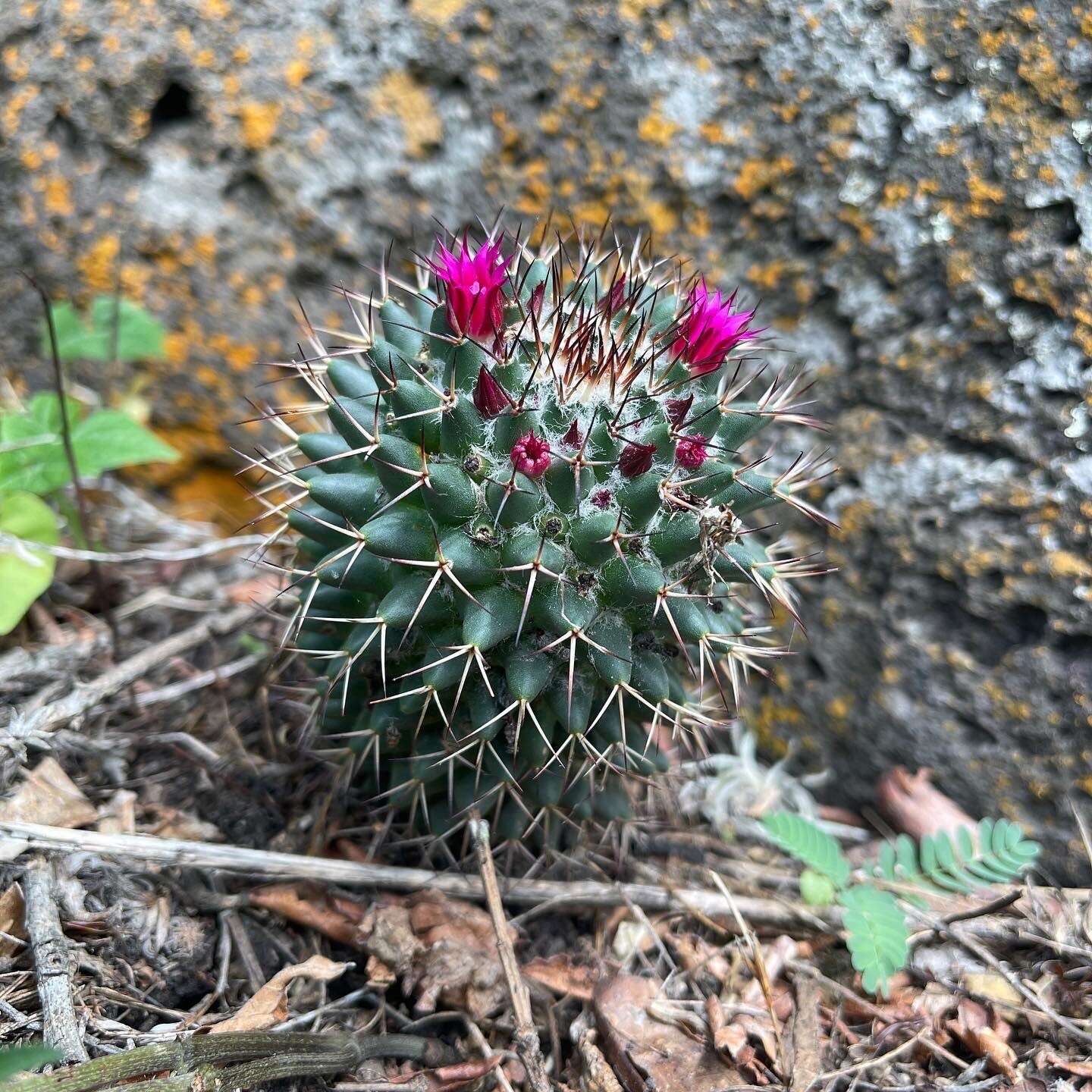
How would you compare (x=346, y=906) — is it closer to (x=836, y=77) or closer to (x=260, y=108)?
(x=260, y=108)

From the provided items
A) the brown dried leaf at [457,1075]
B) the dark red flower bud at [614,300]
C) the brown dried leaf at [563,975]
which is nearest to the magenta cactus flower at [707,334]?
the dark red flower bud at [614,300]

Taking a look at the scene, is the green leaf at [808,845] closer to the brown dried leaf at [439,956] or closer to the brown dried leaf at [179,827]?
the brown dried leaf at [439,956]

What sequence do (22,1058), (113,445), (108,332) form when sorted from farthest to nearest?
1. (108,332)
2. (113,445)
3. (22,1058)

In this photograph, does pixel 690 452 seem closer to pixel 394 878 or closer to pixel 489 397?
pixel 489 397

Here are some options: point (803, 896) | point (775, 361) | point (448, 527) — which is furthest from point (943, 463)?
point (448, 527)

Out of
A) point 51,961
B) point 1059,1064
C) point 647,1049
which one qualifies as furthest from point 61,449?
point 1059,1064

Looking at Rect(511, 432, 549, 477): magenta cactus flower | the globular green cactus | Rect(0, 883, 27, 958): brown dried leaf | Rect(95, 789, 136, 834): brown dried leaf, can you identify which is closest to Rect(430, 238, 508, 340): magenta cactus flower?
the globular green cactus
